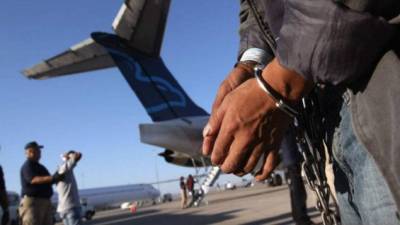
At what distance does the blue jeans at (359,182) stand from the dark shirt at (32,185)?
17.1 ft

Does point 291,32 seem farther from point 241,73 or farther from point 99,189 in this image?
point 99,189

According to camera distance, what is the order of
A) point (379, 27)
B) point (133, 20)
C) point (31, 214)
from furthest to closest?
point (133, 20) → point (31, 214) → point (379, 27)

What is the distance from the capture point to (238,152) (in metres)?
1.04

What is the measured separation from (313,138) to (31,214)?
5.19 meters

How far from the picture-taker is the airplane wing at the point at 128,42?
10.4m

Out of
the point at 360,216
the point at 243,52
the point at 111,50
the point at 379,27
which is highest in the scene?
the point at 111,50

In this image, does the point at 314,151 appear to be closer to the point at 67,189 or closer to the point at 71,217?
the point at 71,217

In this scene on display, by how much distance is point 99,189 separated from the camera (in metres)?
46.0

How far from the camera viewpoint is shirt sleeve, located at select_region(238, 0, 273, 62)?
4.70ft

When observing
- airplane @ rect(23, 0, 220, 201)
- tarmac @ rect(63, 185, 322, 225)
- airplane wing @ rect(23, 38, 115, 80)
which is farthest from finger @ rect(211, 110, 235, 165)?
airplane wing @ rect(23, 38, 115, 80)

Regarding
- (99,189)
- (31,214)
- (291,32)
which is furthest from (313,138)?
(99,189)

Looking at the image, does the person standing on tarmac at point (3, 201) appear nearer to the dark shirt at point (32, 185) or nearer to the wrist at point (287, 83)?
the dark shirt at point (32, 185)

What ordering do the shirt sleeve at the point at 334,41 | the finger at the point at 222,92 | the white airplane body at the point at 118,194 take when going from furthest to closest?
the white airplane body at the point at 118,194, the finger at the point at 222,92, the shirt sleeve at the point at 334,41

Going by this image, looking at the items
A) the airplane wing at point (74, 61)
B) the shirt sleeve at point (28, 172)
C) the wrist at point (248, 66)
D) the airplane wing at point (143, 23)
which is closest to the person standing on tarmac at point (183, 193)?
the airplane wing at point (74, 61)
